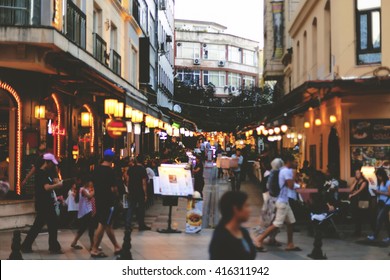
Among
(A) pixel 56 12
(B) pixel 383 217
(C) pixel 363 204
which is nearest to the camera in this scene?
(B) pixel 383 217

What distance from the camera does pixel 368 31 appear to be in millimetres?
14031

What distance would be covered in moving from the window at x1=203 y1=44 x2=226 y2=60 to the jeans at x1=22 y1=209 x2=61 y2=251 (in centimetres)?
4323

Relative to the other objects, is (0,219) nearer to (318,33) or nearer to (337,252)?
(337,252)

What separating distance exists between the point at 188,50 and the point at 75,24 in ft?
124

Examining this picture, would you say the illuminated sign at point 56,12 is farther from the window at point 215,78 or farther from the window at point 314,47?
the window at point 215,78

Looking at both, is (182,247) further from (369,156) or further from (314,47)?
(314,47)

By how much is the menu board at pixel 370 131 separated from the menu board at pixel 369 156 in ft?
0.44

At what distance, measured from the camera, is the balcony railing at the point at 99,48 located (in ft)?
57.2

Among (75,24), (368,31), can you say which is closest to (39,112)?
(75,24)

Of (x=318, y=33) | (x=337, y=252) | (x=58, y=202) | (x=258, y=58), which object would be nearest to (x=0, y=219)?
(x=58, y=202)

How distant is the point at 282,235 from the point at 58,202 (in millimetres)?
4336

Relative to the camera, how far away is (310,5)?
18016mm

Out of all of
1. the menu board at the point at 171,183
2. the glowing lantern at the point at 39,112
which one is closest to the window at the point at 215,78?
the glowing lantern at the point at 39,112

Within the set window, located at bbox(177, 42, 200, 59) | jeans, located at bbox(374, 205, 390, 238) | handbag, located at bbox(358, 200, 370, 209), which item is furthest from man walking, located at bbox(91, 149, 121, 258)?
window, located at bbox(177, 42, 200, 59)
